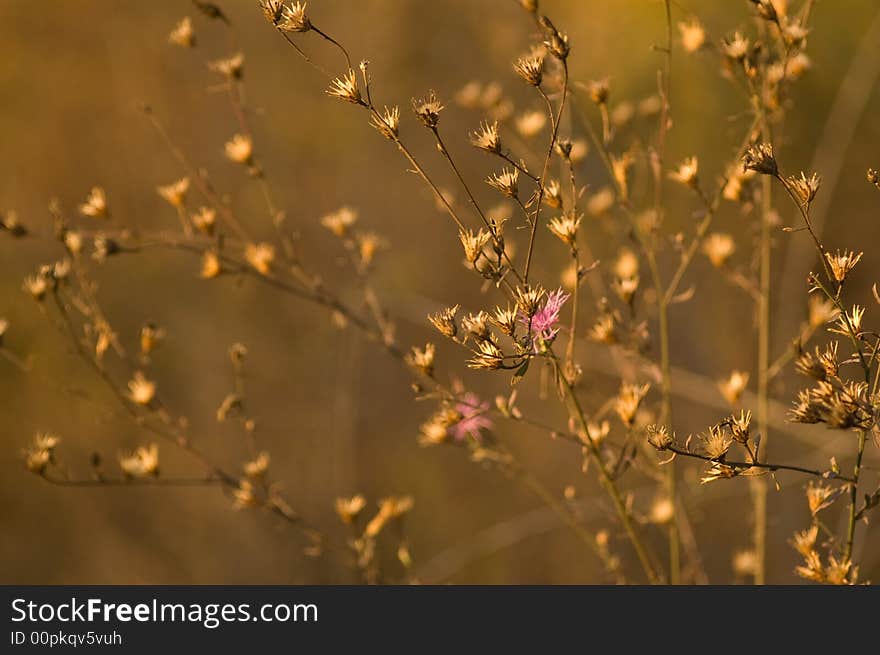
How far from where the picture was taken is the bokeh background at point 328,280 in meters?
0.77

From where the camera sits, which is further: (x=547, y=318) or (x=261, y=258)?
(x=261, y=258)

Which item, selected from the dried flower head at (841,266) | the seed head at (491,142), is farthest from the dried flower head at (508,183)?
the dried flower head at (841,266)

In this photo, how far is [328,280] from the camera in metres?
0.80

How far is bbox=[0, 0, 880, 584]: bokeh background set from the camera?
2.52 ft

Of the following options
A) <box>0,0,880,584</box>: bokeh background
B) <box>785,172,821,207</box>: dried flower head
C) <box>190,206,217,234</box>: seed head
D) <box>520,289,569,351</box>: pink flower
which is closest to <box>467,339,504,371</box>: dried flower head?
<box>520,289,569,351</box>: pink flower

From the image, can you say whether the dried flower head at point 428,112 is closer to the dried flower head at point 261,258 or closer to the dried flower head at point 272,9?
the dried flower head at point 272,9

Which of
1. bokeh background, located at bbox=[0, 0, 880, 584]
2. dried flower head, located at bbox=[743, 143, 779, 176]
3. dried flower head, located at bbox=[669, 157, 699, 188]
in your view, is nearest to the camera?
dried flower head, located at bbox=[743, 143, 779, 176]

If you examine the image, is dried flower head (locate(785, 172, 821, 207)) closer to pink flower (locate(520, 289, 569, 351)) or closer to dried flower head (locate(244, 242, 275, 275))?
pink flower (locate(520, 289, 569, 351))

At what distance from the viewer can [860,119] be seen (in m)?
0.75

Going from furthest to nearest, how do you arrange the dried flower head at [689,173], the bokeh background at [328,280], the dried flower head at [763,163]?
the bokeh background at [328,280]
the dried flower head at [689,173]
the dried flower head at [763,163]

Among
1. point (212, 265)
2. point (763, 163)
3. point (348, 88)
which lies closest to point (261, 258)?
point (212, 265)

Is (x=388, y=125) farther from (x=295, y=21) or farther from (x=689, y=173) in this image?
(x=689, y=173)

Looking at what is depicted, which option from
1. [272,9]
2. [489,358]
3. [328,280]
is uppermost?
[328,280]
